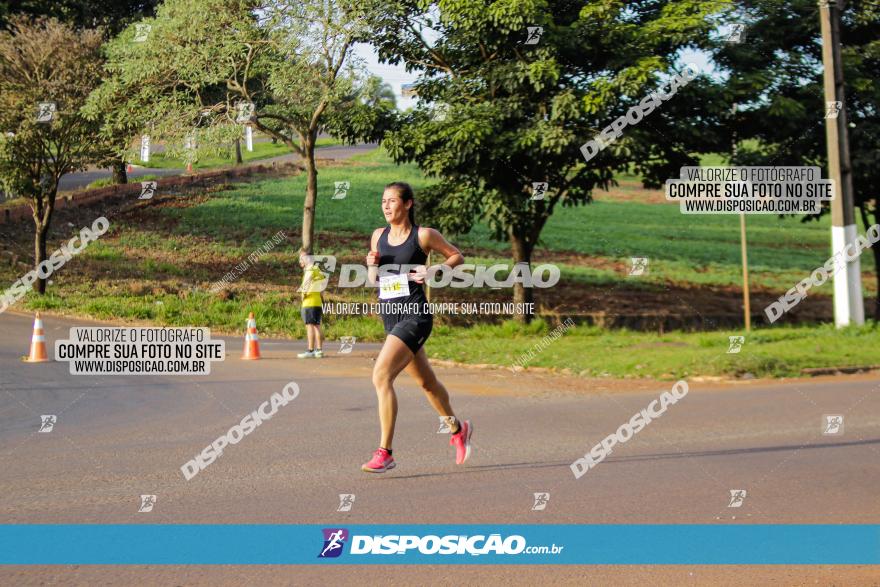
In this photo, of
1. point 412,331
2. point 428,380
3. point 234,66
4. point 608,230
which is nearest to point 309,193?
point 234,66

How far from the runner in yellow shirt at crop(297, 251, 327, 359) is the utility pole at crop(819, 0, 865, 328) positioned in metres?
9.60

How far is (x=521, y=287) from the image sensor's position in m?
21.6

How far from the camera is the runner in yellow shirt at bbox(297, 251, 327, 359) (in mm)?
15805

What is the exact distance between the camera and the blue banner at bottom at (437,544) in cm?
521

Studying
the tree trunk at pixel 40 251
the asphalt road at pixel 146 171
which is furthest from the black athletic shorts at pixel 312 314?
the asphalt road at pixel 146 171

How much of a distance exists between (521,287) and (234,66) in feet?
27.7

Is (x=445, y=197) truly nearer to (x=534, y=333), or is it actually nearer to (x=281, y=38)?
(x=534, y=333)

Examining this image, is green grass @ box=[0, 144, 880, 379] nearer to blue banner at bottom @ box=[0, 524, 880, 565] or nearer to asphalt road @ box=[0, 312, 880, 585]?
asphalt road @ box=[0, 312, 880, 585]

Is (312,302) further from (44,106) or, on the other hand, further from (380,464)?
(44,106)

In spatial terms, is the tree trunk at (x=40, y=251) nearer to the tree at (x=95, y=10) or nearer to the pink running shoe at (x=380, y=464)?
the tree at (x=95, y=10)

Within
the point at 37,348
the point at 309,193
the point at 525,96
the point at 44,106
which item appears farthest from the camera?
the point at 309,193

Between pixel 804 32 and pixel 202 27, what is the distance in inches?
553

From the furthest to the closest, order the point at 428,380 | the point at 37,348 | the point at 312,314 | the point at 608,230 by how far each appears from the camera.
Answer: the point at 608,230, the point at 312,314, the point at 37,348, the point at 428,380

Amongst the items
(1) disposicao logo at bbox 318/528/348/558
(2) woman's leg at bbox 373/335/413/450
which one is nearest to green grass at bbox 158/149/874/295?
(2) woman's leg at bbox 373/335/413/450
